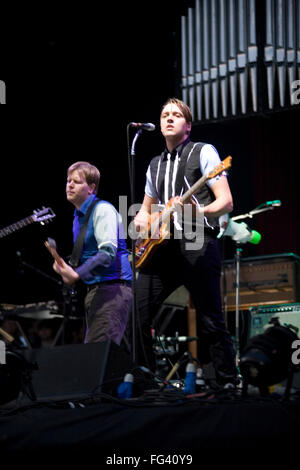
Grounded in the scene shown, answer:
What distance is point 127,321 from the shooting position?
409cm

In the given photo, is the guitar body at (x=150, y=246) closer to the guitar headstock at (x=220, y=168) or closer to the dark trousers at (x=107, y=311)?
the dark trousers at (x=107, y=311)

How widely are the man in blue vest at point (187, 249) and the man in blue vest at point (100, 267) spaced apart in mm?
133

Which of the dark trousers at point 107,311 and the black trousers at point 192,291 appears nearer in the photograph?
the black trousers at point 192,291

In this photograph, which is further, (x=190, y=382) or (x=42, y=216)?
(x=42, y=216)

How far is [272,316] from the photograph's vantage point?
14.3 feet

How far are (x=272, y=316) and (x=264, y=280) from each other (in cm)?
211

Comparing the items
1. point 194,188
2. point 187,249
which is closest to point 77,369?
point 187,249

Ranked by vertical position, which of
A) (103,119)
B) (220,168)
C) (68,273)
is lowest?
(68,273)

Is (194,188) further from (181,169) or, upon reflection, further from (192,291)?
(192,291)

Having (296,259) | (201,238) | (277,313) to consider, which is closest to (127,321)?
(201,238)

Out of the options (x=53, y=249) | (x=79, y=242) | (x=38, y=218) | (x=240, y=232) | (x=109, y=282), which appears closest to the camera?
(x=53, y=249)

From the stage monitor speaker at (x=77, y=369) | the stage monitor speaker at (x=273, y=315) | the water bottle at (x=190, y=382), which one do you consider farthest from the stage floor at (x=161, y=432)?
the stage monitor speaker at (x=273, y=315)

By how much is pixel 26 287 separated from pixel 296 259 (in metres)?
3.83

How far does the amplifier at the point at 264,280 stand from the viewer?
20.7 feet
